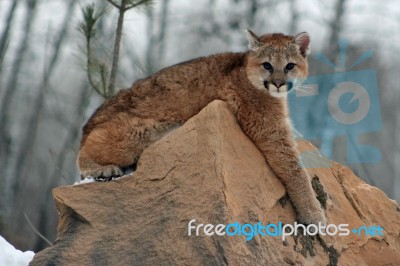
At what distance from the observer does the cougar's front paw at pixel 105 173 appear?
5.47 metres

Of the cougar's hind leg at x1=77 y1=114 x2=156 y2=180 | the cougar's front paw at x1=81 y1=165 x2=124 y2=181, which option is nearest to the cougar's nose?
the cougar's hind leg at x1=77 y1=114 x2=156 y2=180

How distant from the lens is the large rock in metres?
4.79

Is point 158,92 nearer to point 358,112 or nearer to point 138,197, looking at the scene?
point 138,197

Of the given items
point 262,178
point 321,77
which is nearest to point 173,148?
point 262,178

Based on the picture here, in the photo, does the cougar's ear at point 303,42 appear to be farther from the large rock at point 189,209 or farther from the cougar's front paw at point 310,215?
the cougar's front paw at point 310,215

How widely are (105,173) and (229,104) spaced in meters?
1.44

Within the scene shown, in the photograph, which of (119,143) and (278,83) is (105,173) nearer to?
(119,143)

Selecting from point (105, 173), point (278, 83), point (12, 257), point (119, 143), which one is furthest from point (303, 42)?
point (12, 257)

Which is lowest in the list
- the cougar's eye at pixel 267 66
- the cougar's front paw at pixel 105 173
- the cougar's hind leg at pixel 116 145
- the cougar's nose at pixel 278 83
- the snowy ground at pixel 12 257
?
the snowy ground at pixel 12 257

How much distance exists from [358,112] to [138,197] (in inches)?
117

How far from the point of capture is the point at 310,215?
17.7 feet

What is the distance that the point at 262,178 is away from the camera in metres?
5.38

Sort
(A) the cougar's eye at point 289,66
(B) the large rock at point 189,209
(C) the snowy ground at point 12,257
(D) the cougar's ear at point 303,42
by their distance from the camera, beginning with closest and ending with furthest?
(B) the large rock at point 189,209
(A) the cougar's eye at point 289,66
(D) the cougar's ear at point 303,42
(C) the snowy ground at point 12,257

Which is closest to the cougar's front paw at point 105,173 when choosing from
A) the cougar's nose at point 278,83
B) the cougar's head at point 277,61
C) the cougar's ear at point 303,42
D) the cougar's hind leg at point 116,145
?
the cougar's hind leg at point 116,145
